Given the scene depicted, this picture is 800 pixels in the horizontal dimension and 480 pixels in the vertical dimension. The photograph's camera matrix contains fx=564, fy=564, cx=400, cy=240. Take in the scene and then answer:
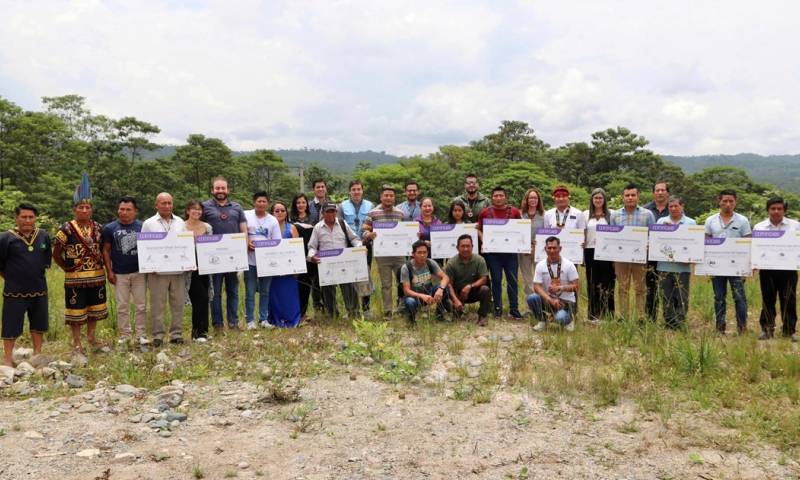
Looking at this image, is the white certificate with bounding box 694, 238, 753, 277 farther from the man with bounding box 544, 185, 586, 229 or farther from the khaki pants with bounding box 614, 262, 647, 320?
the man with bounding box 544, 185, 586, 229

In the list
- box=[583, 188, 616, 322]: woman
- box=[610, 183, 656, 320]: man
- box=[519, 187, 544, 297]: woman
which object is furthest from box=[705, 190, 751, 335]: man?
box=[519, 187, 544, 297]: woman

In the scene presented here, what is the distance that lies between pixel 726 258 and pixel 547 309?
7.90 ft

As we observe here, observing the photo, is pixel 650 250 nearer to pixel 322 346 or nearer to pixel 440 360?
pixel 440 360

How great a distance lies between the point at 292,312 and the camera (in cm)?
834

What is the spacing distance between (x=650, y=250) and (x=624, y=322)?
3.96 feet

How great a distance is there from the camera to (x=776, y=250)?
7.21 meters

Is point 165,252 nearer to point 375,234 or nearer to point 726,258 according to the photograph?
point 375,234

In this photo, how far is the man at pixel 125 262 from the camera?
7059 mm

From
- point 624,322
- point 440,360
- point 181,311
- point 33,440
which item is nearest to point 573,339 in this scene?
point 624,322

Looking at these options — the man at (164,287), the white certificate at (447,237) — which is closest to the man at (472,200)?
the white certificate at (447,237)

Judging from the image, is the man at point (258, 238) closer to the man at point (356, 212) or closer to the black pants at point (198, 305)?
the black pants at point (198, 305)

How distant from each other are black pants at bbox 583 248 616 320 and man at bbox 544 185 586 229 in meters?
0.45

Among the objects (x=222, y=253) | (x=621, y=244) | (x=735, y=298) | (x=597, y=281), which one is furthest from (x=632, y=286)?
(x=222, y=253)

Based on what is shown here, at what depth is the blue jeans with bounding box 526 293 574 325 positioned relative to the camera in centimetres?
749
